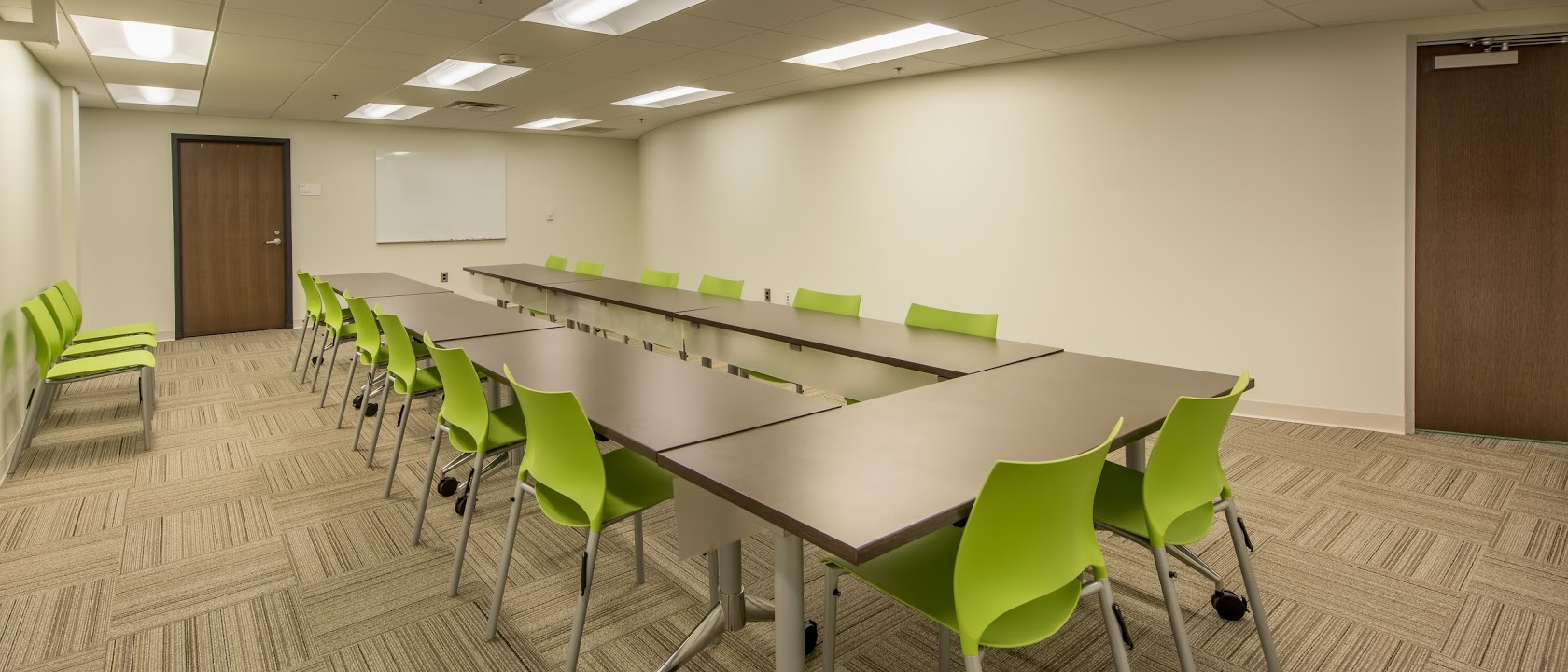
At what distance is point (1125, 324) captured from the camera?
529cm

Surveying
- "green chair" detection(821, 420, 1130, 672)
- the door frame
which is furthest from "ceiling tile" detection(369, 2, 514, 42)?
the door frame

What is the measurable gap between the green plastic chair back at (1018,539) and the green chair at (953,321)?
1898 millimetres

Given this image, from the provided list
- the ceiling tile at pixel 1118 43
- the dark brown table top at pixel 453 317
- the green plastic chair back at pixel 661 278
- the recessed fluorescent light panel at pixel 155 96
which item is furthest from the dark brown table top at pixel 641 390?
the recessed fluorescent light panel at pixel 155 96

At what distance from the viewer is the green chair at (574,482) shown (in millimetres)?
2002

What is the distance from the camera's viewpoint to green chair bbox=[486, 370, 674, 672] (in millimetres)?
2002

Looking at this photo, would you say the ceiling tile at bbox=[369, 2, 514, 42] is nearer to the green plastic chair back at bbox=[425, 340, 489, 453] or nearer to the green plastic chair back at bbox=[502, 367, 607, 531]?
Answer: the green plastic chair back at bbox=[425, 340, 489, 453]

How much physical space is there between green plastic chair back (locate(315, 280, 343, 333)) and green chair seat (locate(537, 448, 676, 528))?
138 inches

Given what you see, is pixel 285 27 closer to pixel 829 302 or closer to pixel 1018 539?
pixel 829 302

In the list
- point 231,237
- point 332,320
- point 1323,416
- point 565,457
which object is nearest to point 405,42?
point 332,320

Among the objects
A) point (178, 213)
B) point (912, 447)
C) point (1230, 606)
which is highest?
point (178, 213)

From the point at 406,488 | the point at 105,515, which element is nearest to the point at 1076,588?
the point at 406,488

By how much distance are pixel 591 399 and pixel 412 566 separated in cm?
115

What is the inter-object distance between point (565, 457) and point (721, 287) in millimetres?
3225

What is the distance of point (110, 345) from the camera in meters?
4.99
